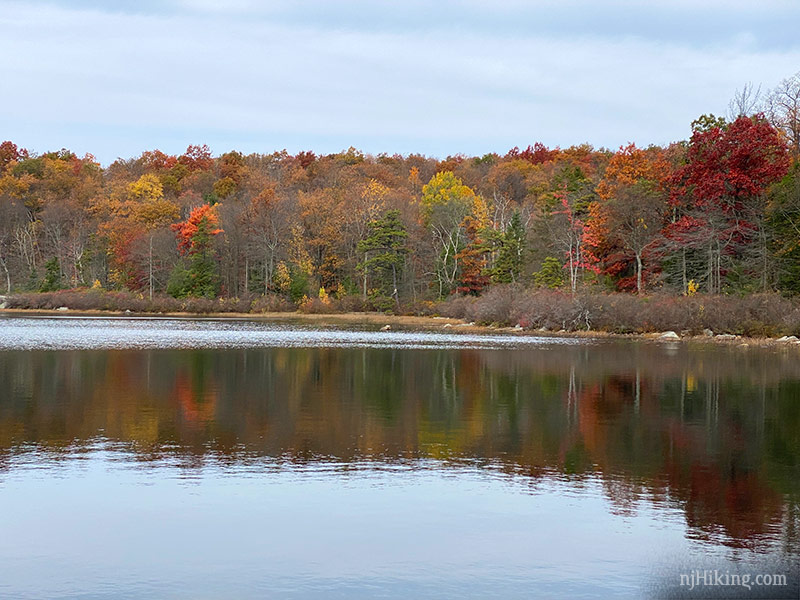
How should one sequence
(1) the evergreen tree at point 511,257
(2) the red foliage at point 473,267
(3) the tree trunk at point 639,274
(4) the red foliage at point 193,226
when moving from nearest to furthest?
1. (3) the tree trunk at point 639,274
2. (1) the evergreen tree at point 511,257
3. (2) the red foliage at point 473,267
4. (4) the red foliage at point 193,226

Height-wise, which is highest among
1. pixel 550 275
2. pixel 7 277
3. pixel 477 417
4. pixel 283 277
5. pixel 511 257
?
pixel 511 257

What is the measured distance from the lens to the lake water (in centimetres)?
925

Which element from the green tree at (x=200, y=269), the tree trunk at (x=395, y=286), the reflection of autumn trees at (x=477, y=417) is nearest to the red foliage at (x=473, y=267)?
the tree trunk at (x=395, y=286)

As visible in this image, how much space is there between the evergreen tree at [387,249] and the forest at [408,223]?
0.21m

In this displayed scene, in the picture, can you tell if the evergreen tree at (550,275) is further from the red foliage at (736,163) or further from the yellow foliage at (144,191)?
the yellow foliage at (144,191)

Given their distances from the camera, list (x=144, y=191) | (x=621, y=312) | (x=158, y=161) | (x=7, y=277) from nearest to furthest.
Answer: (x=621, y=312)
(x=144, y=191)
(x=7, y=277)
(x=158, y=161)

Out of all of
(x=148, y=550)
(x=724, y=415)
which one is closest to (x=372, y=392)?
(x=724, y=415)

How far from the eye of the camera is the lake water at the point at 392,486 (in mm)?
9250

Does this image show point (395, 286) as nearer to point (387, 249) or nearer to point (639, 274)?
point (387, 249)

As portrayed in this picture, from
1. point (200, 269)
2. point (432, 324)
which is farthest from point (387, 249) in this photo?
point (200, 269)

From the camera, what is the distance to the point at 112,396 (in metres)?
22.2

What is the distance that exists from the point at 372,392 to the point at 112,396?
658 cm

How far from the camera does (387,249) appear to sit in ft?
264

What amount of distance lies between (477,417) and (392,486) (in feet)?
22.9
